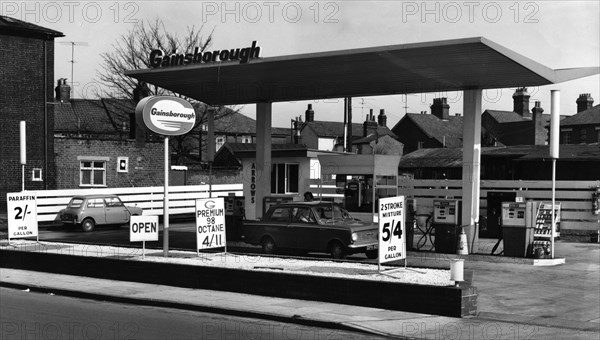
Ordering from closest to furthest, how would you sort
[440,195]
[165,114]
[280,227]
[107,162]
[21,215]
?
[165,114] → [280,227] → [21,215] → [440,195] → [107,162]

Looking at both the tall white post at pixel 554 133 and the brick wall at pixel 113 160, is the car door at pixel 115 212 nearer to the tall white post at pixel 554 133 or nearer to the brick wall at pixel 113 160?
the brick wall at pixel 113 160

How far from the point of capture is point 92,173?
4200cm

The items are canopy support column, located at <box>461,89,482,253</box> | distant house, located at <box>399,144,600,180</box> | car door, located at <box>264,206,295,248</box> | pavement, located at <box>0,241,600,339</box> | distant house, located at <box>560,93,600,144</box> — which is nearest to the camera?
pavement, located at <box>0,241,600,339</box>

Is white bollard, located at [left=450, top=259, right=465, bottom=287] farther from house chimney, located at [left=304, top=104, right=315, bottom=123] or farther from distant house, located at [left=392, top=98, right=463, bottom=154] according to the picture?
house chimney, located at [left=304, top=104, right=315, bottom=123]

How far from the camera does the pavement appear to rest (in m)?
11.7

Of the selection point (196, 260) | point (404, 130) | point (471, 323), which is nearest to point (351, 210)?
point (196, 260)

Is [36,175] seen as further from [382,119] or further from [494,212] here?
[382,119]

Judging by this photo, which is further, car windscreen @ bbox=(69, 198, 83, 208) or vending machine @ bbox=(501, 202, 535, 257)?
car windscreen @ bbox=(69, 198, 83, 208)

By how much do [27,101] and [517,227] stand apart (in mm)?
29190

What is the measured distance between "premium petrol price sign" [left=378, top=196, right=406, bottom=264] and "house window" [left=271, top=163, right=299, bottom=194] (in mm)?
18040

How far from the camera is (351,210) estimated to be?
102 ft

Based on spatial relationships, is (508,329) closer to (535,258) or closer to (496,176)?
(535,258)

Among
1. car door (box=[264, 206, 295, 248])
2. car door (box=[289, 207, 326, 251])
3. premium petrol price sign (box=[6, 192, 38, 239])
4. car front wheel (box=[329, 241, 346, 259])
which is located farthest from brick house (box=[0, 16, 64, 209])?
car front wheel (box=[329, 241, 346, 259])

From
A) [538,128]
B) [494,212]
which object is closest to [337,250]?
[494,212]
